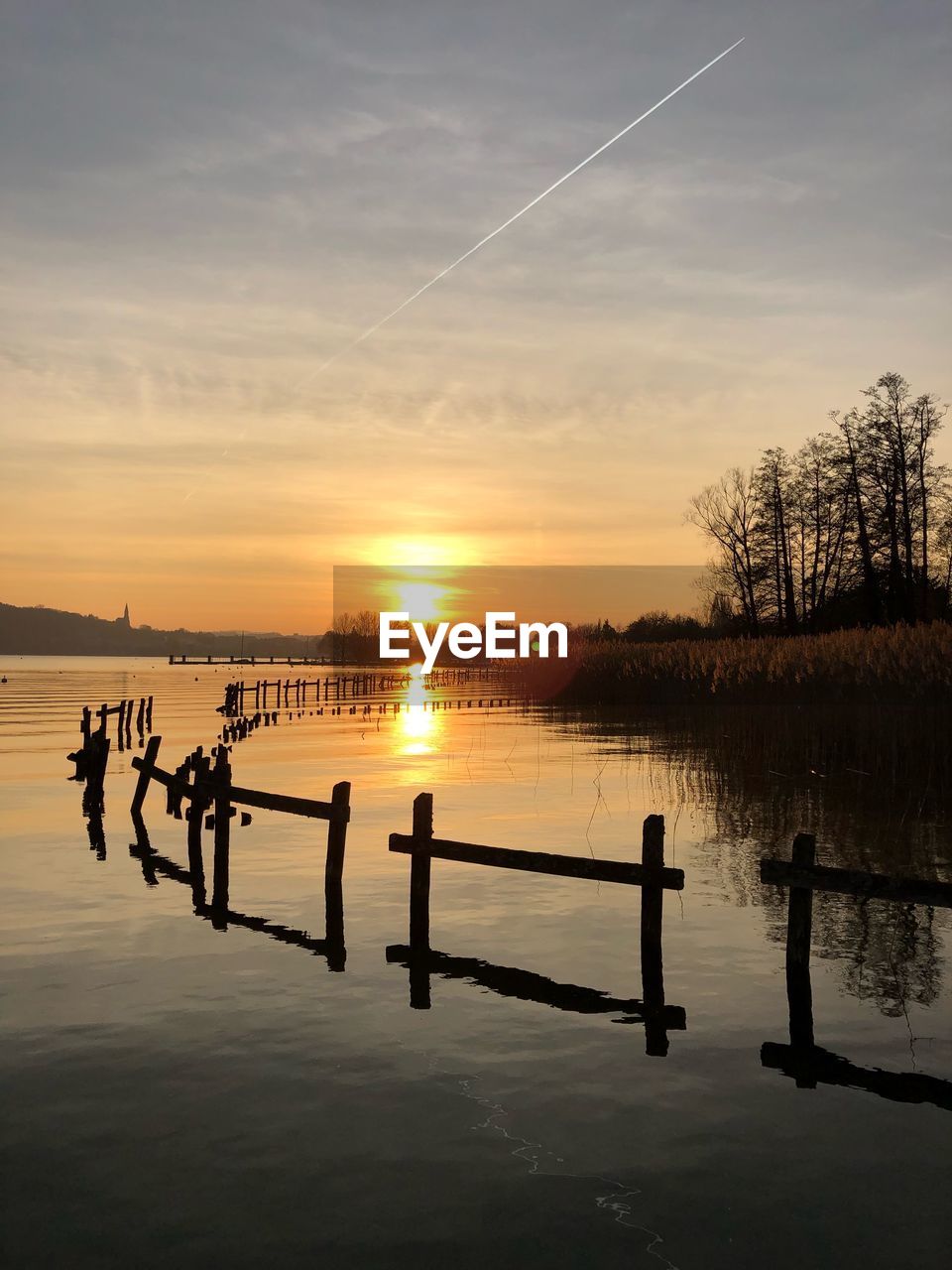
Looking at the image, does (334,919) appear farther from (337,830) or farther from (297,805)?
(297,805)

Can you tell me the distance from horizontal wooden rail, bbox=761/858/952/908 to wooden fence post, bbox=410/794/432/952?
15.3 feet

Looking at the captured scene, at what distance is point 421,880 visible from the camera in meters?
15.0

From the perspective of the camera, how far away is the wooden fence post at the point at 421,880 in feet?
49.0

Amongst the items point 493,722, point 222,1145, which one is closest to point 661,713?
point 493,722

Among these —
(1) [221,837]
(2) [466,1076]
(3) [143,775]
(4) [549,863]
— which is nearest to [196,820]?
(1) [221,837]

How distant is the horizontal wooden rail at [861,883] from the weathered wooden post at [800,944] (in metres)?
0.10

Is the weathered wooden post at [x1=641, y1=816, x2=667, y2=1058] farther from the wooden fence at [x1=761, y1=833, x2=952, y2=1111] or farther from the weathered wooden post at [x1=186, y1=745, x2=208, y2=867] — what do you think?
the weathered wooden post at [x1=186, y1=745, x2=208, y2=867]

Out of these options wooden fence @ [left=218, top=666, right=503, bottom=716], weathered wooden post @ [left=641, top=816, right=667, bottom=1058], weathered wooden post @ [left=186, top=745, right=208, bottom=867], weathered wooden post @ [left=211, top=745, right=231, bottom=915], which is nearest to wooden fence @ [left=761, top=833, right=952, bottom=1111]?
weathered wooden post @ [left=641, top=816, right=667, bottom=1058]

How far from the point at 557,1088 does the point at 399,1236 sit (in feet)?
9.48

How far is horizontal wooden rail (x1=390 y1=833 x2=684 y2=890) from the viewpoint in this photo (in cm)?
1289

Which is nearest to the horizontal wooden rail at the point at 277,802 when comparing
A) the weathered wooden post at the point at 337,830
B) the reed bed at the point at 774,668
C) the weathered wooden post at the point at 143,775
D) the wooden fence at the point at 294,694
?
the weathered wooden post at the point at 337,830

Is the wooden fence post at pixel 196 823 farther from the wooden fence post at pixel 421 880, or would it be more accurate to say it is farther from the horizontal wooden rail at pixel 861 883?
the horizontal wooden rail at pixel 861 883

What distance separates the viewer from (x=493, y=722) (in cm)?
6412

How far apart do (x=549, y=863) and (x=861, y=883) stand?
377cm
